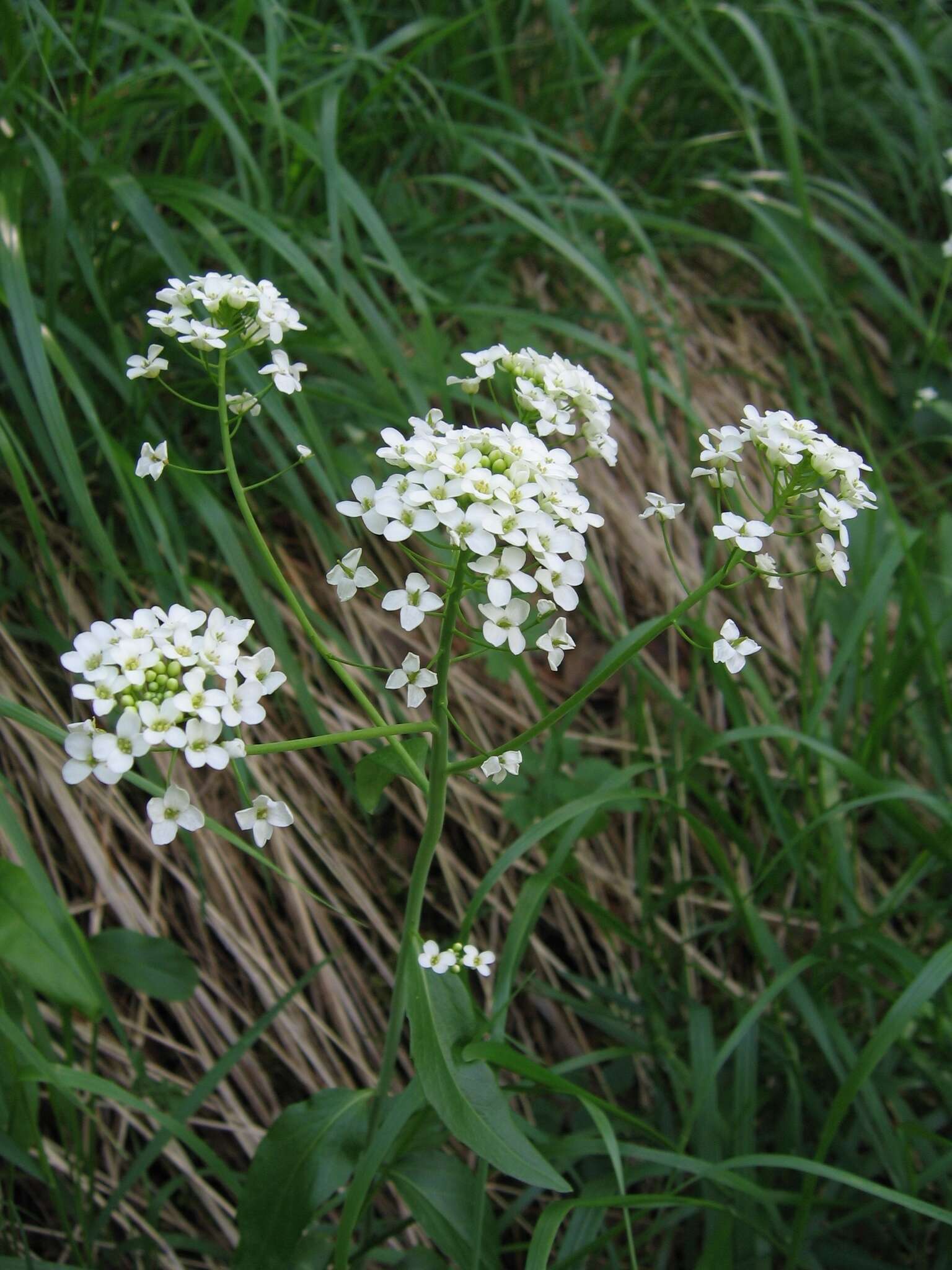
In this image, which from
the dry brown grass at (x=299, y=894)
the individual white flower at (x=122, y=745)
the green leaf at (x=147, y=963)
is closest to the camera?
the individual white flower at (x=122, y=745)

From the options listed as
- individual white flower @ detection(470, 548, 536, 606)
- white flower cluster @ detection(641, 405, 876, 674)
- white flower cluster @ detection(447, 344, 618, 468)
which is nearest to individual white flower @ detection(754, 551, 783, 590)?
white flower cluster @ detection(641, 405, 876, 674)

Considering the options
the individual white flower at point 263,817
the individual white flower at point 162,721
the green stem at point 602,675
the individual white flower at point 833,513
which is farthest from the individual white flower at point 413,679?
the individual white flower at point 833,513

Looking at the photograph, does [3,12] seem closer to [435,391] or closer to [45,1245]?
[435,391]

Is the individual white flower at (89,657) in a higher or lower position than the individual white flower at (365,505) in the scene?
lower

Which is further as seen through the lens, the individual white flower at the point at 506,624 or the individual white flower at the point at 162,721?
the individual white flower at the point at 506,624

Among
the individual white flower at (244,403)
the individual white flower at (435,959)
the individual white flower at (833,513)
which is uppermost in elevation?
the individual white flower at (244,403)

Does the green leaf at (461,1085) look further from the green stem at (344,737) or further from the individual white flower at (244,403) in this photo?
Result: the individual white flower at (244,403)
